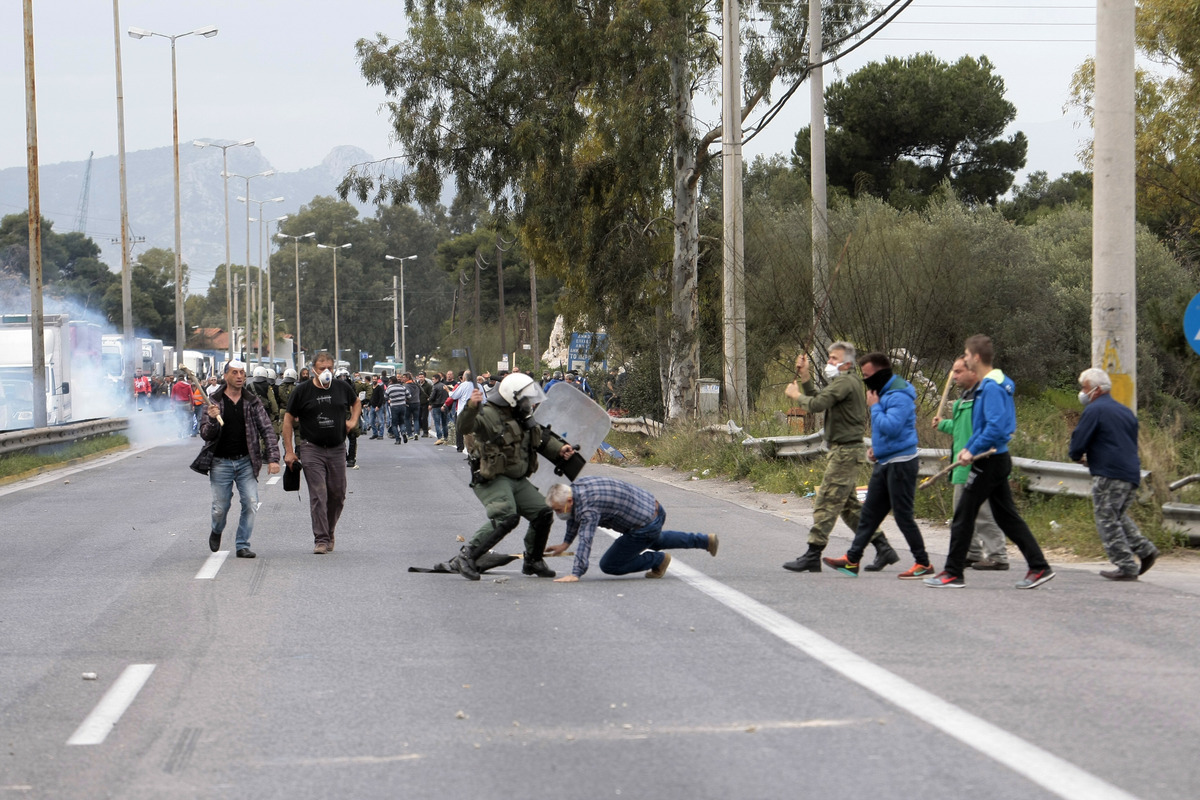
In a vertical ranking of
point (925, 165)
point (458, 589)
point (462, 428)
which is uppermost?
point (925, 165)

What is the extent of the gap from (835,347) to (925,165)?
4469cm

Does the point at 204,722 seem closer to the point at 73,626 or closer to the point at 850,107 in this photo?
the point at 73,626

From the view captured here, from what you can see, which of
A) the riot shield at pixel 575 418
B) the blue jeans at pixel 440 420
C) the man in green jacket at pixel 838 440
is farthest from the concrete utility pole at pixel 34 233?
the man in green jacket at pixel 838 440

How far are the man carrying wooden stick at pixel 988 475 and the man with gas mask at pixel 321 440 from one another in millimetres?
5529

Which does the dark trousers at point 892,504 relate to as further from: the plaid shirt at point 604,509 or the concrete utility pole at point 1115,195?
the concrete utility pole at point 1115,195

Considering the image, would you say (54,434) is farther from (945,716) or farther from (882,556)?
(945,716)

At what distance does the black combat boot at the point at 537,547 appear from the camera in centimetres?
1075

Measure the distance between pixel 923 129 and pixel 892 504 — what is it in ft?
146

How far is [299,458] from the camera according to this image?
13.1 metres

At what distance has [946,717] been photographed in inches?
239

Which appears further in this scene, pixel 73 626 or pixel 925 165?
pixel 925 165

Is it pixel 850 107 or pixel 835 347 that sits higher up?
pixel 850 107

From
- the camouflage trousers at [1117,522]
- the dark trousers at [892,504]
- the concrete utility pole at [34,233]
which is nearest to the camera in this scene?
the camouflage trousers at [1117,522]

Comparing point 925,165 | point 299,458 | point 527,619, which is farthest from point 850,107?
point 527,619
